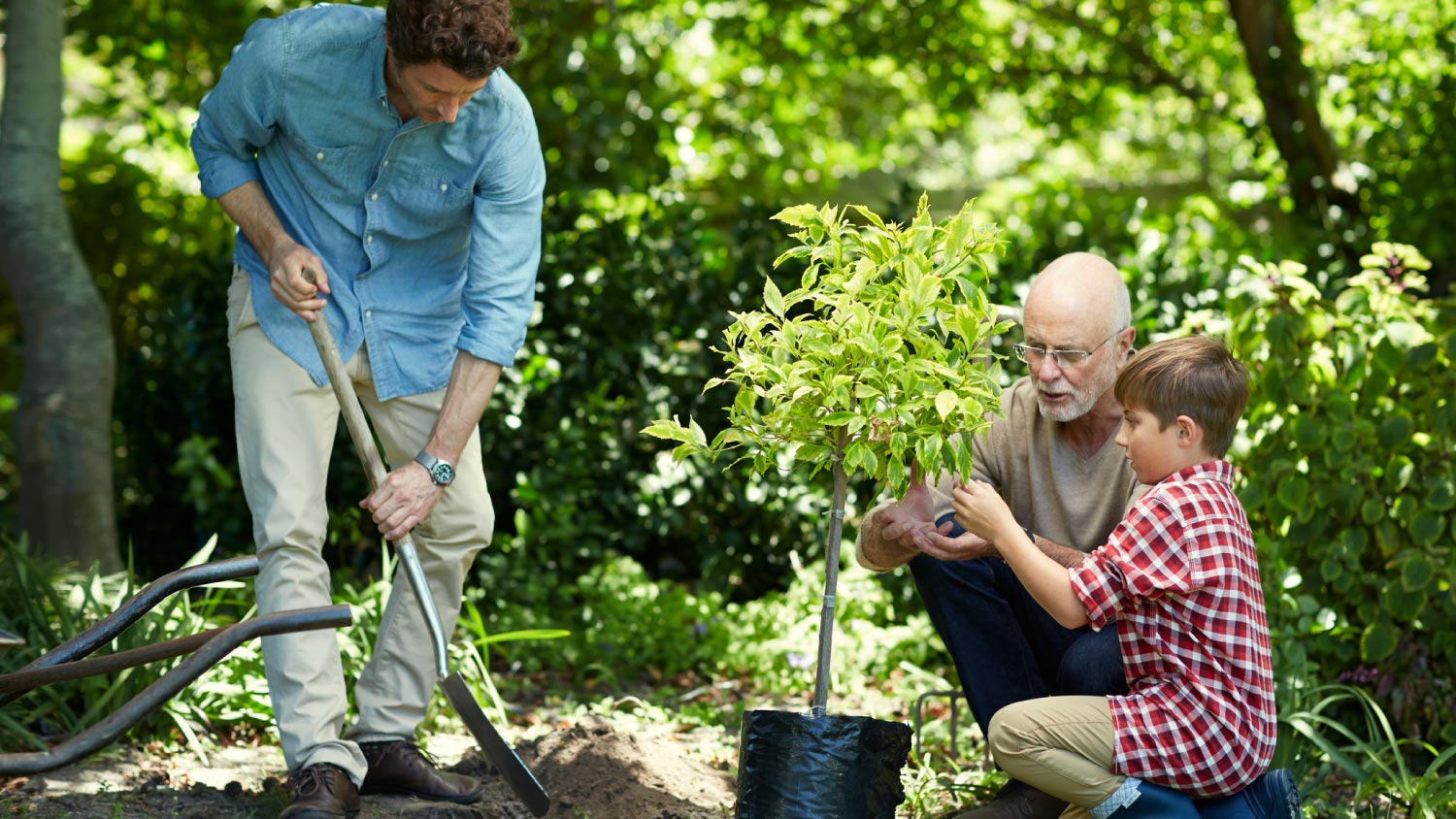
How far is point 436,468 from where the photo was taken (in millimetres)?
2805

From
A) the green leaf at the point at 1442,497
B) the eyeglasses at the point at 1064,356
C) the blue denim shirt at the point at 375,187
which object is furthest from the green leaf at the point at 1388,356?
the blue denim shirt at the point at 375,187

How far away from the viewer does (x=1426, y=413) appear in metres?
3.62

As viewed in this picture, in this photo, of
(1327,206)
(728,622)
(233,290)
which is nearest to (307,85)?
(233,290)

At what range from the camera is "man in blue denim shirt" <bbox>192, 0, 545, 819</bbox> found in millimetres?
2693

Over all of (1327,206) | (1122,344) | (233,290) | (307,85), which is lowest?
(233,290)

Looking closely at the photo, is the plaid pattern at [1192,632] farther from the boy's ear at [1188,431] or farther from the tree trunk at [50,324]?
the tree trunk at [50,324]

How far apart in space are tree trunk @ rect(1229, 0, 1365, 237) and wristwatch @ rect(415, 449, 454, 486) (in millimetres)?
4522

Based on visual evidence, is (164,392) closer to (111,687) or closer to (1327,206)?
(111,687)

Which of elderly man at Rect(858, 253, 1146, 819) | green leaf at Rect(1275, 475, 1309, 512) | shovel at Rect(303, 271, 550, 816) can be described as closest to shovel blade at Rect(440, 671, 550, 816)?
shovel at Rect(303, 271, 550, 816)

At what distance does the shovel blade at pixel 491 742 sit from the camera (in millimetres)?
2547

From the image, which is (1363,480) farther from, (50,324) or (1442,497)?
(50,324)

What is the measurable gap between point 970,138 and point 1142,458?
10729 millimetres

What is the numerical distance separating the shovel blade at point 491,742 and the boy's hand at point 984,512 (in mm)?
950

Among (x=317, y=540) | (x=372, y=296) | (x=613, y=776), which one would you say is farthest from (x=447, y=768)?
(x=372, y=296)
